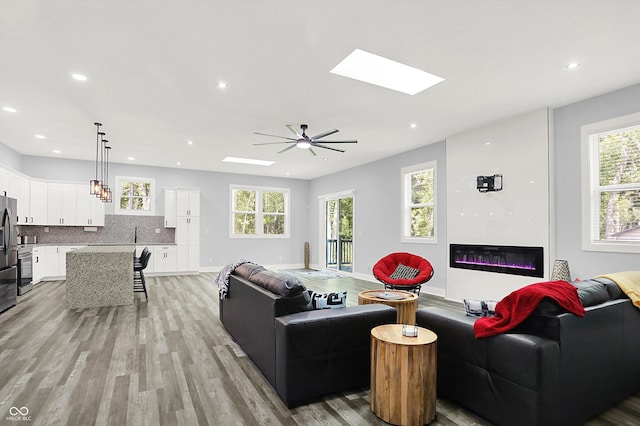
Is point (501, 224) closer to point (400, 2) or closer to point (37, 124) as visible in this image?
point (400, 2)

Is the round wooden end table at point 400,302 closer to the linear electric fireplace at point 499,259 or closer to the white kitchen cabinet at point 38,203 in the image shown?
the linear electric fireplace at point 499,259

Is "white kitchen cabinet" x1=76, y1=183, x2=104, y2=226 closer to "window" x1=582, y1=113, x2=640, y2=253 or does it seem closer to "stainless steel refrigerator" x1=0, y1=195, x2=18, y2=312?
"stainless steel refrigerator" x1=0, y1=195, x2=18, y2=312

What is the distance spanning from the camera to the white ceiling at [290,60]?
8.84ft

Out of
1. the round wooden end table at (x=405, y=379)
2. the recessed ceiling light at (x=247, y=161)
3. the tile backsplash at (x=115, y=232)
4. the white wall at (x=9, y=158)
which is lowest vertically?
the round wooden end table at (x=405, y=379)

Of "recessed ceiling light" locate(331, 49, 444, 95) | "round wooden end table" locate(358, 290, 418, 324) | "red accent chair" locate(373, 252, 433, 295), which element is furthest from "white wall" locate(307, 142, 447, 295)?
"round wooden end table" locate(358, 290, 418, 324)

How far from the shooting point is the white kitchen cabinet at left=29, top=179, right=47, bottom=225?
24.8ft

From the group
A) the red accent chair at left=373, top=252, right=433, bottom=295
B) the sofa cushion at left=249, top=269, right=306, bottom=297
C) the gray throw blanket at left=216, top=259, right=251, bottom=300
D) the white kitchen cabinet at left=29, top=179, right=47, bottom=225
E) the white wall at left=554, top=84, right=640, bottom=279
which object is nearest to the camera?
the sofa cushion at left=249, top=269, right=306, bottom=297

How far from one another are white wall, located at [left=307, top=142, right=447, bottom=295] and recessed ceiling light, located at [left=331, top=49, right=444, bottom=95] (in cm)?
278

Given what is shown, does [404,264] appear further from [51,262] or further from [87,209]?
[51,262]

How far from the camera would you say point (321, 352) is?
2.51 metres

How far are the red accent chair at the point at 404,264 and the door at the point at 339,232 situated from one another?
3.36 m

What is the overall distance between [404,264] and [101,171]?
25.3ft

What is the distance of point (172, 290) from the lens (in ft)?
22.7

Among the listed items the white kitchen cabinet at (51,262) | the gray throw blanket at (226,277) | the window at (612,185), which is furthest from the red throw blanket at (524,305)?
the white kitchen cabinet at (51,262)
